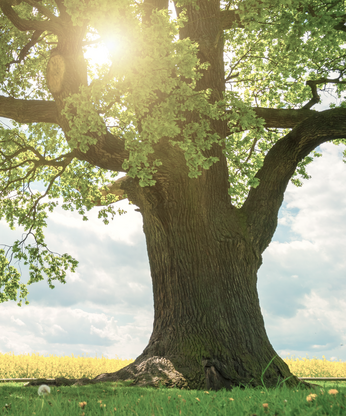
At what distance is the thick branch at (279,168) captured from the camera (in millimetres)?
8656

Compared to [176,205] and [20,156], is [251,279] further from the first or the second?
[20,156]

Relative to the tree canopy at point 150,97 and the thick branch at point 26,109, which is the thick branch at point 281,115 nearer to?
the tree canopy at point 150,97

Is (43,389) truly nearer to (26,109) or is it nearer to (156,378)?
(156,378)

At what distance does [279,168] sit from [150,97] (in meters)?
3.90

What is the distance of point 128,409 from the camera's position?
3475 mm

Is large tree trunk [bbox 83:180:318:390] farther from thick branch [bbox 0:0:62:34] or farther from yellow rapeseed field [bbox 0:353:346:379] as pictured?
yellow rapeseed field [bbox 0:353:346:379]

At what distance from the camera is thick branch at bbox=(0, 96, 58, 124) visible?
8742mm

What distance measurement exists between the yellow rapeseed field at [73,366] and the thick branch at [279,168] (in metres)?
7.82

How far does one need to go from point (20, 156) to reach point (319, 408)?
1338cm

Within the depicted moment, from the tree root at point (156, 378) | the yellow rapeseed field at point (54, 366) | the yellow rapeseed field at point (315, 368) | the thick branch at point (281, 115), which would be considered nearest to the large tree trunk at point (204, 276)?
the tree root at point (156, 378)

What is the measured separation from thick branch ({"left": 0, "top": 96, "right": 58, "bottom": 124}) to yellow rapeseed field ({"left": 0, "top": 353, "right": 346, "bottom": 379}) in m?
8.39

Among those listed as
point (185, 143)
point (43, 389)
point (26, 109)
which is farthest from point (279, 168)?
point (43, 389)

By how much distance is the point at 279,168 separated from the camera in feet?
29.3

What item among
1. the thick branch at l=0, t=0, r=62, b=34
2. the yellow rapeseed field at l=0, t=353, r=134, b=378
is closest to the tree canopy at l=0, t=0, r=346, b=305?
the thick branch at l=0, t=0, r=62, b=34
